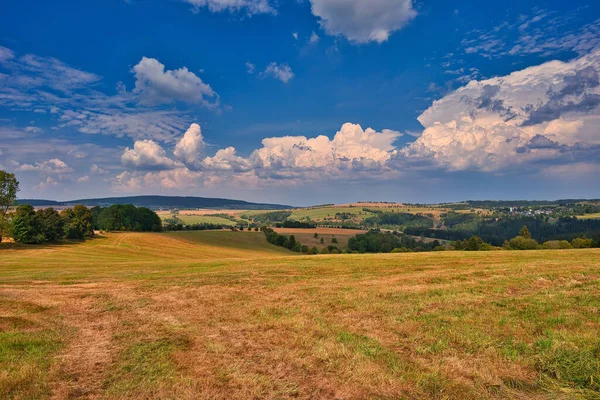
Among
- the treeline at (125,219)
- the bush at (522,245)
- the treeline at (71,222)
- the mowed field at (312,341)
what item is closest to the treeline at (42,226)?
the treeline at (71,222)

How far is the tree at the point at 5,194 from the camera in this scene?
2514 inches

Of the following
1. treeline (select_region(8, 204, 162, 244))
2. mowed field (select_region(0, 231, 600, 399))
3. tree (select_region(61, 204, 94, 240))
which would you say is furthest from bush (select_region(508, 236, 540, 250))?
tree (select_region(61, 204, 94, 240))

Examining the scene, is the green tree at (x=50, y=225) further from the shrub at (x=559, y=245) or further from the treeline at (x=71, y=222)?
the shrub at (x=559, y=245)

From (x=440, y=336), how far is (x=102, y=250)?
75455mm

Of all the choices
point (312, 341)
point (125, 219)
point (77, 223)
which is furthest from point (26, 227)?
point (312, 341)

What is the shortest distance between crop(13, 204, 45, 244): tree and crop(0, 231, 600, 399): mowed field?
64.9 meters

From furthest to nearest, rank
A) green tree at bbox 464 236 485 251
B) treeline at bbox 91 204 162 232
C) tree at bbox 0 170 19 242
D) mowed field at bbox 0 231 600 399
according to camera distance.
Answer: treeline at bbox 91 204 162 232, green tree at bbox 464 236 485 251, tree at bbox 0 170 19 242, mowed field at bbox 0 231 600 399

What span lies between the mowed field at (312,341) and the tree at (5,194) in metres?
63.0

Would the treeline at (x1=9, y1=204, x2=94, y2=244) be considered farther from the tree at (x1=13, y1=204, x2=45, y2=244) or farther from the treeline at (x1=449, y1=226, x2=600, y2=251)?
the treeline at (x1=449, y1=226, x2=600, y2=251)

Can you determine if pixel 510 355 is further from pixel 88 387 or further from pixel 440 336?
pixel 88 387

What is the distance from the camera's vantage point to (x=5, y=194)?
214 ft

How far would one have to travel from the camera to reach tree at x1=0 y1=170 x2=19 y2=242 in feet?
209

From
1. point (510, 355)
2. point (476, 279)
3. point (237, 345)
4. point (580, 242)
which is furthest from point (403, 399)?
point (580, 242)

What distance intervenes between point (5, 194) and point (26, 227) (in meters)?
7.49
